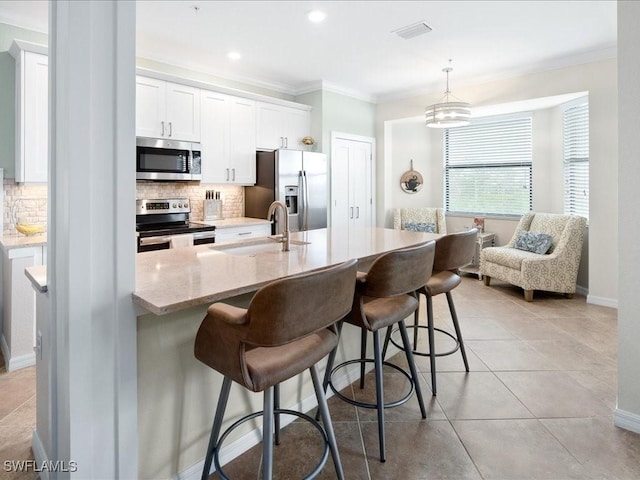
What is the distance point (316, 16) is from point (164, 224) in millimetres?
2500

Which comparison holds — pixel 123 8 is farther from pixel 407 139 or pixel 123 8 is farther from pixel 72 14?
pixel 407 139

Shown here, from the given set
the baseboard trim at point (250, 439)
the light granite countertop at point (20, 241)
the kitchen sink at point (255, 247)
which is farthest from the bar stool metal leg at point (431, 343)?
the light granite countertop at point (20, 241)

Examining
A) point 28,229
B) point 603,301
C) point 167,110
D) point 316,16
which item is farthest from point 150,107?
point 603,301

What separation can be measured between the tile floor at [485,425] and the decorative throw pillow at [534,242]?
5.77 feet

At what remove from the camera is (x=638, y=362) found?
6.78ft

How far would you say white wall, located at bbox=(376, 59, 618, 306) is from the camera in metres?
4.34

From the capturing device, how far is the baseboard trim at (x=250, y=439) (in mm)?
1693

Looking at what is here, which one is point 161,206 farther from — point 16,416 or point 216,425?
point 216,425

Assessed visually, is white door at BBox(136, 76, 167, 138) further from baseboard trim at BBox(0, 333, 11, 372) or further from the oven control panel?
baseboard trim at BBox(0, 333, 11, 372)

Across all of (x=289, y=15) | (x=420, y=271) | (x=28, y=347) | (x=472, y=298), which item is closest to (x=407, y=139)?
(x=472, y=298)

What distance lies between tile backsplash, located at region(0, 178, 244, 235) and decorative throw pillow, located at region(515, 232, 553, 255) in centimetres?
378

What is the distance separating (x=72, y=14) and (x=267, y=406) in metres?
1.44

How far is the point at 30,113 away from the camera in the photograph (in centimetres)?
321

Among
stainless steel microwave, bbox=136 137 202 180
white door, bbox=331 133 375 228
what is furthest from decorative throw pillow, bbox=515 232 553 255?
stainless steel microwave, bbox=136 137 202 180
